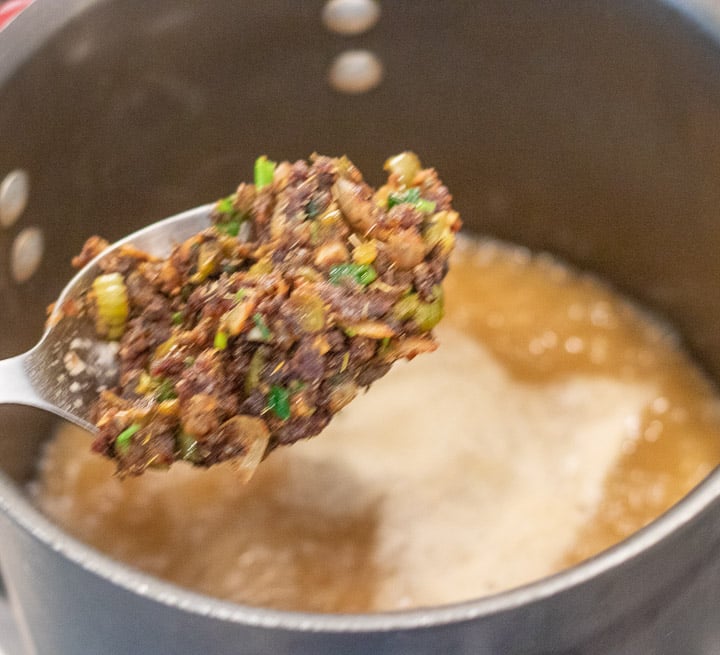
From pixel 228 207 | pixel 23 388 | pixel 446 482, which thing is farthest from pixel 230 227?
pixel 446 482

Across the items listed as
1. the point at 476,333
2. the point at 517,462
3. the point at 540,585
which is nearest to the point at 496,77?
the point at 476,333

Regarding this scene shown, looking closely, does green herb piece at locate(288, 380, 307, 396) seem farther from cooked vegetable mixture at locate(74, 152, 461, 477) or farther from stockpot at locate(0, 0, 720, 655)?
stockpot at locate(0, 0, 720, 655)

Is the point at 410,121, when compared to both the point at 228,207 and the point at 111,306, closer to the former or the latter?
the point at 228,207

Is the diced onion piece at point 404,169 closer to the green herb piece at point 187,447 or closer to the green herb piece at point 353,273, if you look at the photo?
the green herb piece at point 353,273

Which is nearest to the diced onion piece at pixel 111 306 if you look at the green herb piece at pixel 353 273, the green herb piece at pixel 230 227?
the green herb piece at pixel 230 227

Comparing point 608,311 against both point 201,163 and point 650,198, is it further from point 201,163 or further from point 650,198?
point 201,163

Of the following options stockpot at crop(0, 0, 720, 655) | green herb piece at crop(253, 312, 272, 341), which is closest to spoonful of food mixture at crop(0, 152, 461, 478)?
green herb piece at crop(253, 312, 272, 341)
